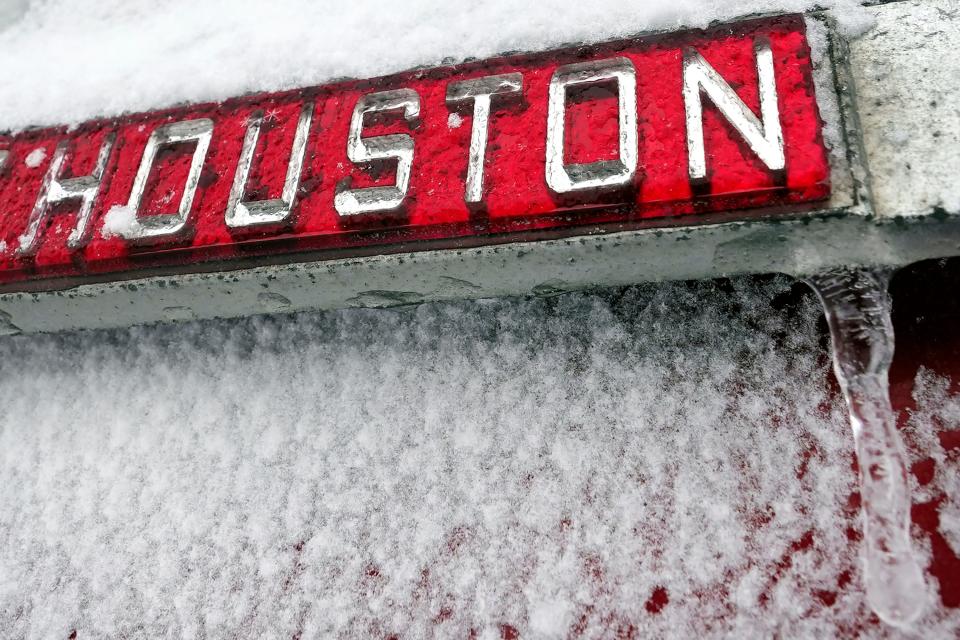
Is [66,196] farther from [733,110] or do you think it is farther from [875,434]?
[875,434]

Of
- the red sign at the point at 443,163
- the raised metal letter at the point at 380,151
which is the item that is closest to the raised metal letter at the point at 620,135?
the red sign at the point at 443,163

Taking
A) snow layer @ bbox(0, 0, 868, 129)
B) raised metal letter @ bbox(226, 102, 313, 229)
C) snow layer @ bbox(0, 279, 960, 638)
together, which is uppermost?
snow layer @ bbox(0, 0, 868, 129)

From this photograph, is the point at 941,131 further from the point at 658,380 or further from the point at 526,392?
the point at 526,392

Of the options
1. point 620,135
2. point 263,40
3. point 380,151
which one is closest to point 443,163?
point 380,151

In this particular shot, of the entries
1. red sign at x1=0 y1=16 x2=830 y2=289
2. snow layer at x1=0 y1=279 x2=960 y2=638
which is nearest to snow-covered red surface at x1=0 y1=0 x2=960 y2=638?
snow layer at x1=0 y1=279 x2=960 y2=638

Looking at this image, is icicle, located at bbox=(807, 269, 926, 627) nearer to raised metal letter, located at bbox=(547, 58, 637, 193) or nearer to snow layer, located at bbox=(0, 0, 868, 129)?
raised metal letter, located at bbox=(547, 58, 637, 193)

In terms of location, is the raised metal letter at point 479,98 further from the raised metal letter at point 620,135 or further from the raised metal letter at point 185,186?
the raised metal letter at point 185,186
